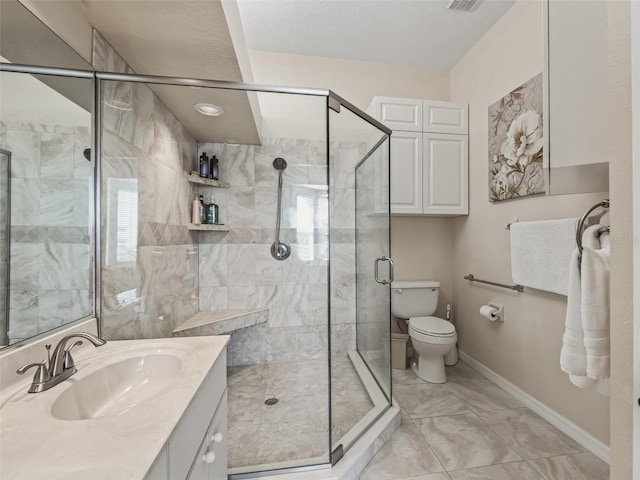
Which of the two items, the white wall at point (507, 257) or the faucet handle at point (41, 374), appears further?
the white wall at point (507, 257)

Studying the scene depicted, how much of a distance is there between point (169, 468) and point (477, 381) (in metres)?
2.38

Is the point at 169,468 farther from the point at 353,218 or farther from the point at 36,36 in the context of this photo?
the point at 353,218

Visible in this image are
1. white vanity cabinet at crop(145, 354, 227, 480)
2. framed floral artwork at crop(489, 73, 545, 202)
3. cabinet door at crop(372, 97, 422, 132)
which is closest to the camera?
white vanity cabinet at crop(145, 354, 227, 480)

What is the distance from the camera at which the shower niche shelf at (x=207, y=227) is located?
7.04 feet

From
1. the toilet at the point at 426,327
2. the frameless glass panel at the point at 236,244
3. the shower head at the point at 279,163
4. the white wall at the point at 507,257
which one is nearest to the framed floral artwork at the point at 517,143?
the white wall at the point at 507,257

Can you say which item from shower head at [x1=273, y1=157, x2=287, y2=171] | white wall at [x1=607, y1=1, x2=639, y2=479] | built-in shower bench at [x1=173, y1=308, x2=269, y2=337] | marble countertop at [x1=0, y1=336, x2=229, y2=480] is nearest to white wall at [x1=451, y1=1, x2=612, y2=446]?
white wall at [x1=607, y1=1, x2=639, y2=479]

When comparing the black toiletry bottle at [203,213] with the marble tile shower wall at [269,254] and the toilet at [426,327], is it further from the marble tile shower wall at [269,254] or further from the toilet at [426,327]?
the toilet at [426,327]

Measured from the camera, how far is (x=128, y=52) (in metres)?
1.36

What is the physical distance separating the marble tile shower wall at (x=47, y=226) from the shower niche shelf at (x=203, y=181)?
3.13 ft

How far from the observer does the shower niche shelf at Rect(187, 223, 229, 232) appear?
7.04 feet

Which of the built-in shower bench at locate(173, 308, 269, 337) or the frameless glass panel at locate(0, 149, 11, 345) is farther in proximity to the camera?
the built-in shower bench at locate(173, 308, 269, 337)

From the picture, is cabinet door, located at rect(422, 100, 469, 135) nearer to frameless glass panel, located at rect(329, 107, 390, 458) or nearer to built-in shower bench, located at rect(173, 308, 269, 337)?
frameless glass panel, located at rect(329, 107, 390, 458)

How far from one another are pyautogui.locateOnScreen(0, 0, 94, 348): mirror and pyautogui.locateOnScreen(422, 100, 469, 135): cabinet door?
7.79 feet

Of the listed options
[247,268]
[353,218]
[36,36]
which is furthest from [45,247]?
[353,218]
